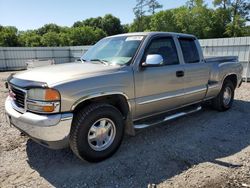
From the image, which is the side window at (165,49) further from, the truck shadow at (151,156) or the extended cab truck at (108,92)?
the truck shadow at (151,156)

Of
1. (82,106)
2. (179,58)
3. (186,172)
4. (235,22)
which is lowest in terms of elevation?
(186,172)

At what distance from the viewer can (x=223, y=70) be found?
18.7 ft

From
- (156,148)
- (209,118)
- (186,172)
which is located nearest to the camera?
(186,172)

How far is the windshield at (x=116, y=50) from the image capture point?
3880 mm

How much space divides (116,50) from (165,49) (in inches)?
38.4

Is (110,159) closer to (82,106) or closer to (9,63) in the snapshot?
(82,106)

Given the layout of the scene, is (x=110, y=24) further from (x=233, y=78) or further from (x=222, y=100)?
(x=222, y=100)

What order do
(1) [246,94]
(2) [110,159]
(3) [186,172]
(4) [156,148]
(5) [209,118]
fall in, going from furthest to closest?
(1) [246,94], (5) [209,118], (4) [156,148], (2) [110,159], (3) [186,172]

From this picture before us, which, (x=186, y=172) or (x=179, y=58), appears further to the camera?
(x=179, y=58)

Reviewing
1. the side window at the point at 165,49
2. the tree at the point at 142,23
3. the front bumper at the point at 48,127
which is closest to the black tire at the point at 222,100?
the side window at the point at 165,49

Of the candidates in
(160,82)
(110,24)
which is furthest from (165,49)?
(110,24)

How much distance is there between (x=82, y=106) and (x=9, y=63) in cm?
2137

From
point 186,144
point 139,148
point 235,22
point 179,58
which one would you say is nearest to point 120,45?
point 179,58

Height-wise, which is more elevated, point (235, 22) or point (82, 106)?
point (235, 22)
